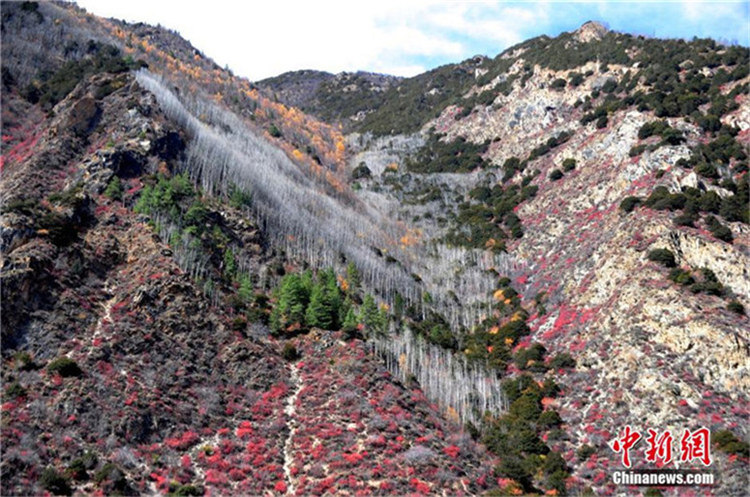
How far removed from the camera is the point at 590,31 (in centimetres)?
11975

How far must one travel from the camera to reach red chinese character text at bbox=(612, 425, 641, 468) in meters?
42.6

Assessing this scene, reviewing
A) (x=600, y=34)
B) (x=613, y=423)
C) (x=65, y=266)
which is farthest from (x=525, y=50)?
(x=65, y=266)

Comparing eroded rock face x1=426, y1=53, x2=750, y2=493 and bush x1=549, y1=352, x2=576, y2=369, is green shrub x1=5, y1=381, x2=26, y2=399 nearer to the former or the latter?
eroded rock face x1=426, y1=53, x2=750, y2=493

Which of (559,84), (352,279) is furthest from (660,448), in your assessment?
(559,84)

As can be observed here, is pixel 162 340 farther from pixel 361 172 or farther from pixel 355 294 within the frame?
pixel 361 172

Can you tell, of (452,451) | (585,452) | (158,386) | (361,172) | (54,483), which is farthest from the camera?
(361,172)

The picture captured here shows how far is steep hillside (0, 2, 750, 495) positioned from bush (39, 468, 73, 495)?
8.8 inches

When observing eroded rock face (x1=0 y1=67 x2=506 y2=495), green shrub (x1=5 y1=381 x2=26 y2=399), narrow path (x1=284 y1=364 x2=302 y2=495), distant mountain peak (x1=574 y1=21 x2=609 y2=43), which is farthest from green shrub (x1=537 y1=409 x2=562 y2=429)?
distant mountain peak (x1=574 y1=21 x2=609 y2=43)

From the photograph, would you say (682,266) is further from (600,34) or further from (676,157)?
(600,34)

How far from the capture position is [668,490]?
3828 cm

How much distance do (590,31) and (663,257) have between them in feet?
275

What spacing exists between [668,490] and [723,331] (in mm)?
14277

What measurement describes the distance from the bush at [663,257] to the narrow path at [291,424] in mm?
36526

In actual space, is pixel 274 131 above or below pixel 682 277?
above
